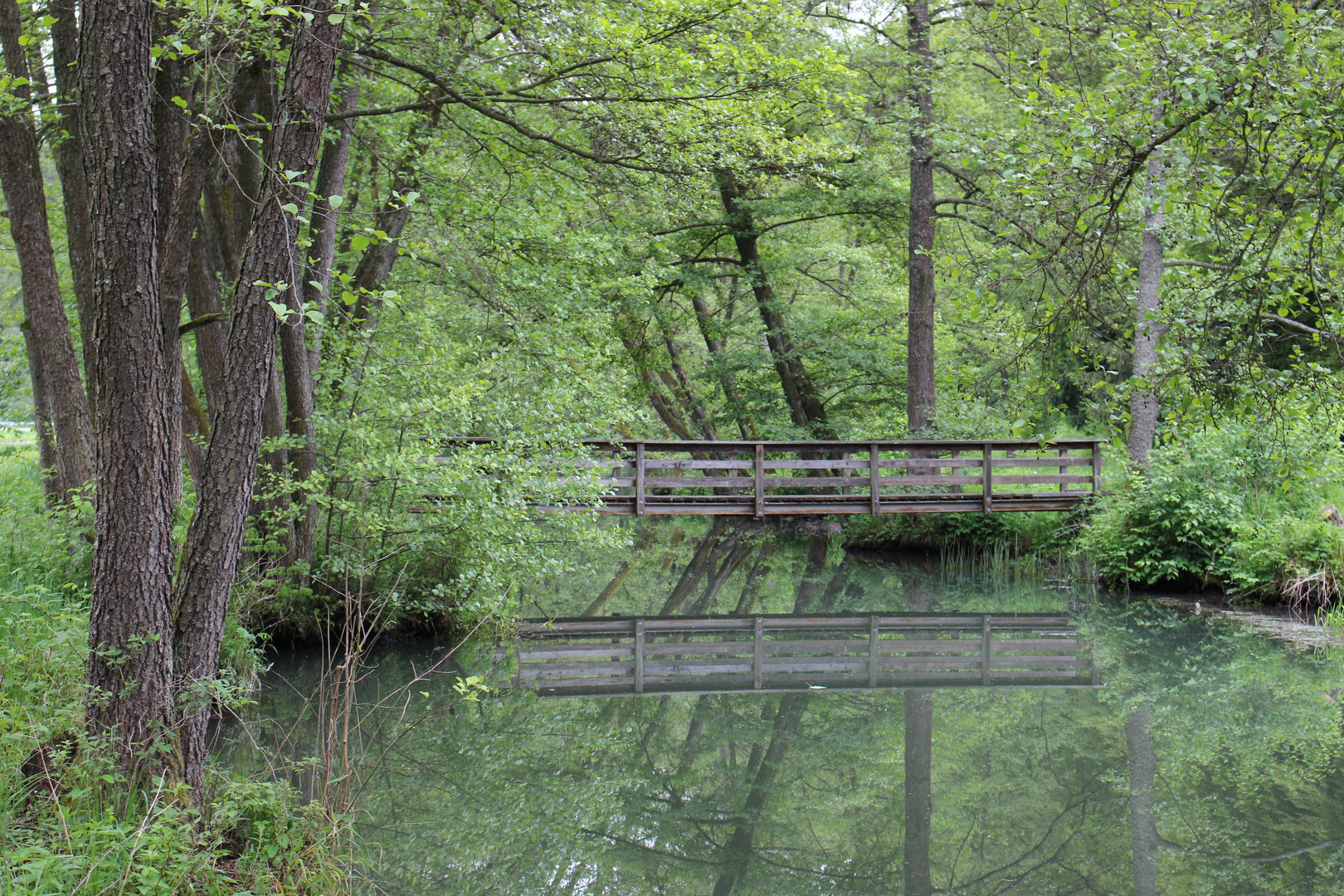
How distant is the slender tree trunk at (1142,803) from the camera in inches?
171

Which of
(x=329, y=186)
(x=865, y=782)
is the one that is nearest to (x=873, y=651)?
(x=865, y=782)

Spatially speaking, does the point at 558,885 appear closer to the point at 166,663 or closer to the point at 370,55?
the point at 166,663

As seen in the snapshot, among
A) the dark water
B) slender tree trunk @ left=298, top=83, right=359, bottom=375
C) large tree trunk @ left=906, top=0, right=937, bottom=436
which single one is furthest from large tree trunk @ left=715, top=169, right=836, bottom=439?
slender tree trunk @ left=298, top=83, right=359, bottom=375

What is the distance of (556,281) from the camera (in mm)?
9719

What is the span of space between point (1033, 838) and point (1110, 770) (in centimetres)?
110

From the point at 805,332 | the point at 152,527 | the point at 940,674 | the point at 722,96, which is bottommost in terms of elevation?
the point at 940,674

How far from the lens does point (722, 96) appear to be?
23.0 ft

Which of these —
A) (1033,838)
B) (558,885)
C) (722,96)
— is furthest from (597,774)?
(722,96)

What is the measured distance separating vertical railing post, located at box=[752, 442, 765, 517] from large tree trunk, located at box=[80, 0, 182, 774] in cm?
941

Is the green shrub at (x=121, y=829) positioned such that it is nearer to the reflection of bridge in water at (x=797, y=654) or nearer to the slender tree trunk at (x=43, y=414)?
the reflection of bridge in water at (x=797, y=654)

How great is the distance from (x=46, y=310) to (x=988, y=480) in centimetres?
989

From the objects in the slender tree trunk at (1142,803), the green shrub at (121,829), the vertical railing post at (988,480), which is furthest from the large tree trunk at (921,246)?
the green shrub at (121,829)

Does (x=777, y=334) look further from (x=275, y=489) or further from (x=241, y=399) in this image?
(x=241, y=399)

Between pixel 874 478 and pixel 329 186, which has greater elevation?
pixel 329 186
